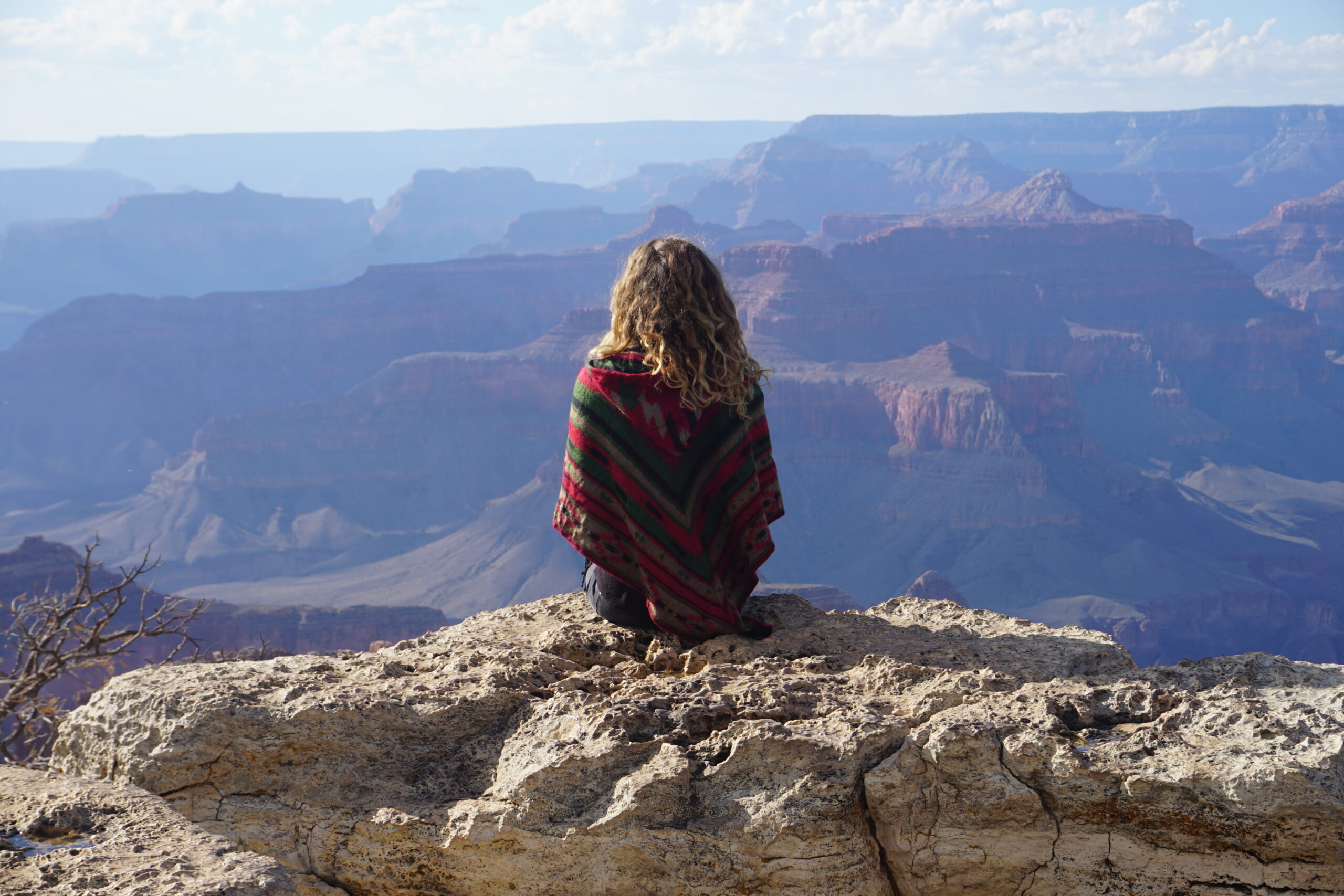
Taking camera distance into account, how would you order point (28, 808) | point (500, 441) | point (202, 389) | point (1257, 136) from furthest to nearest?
point (1257, 136), point (202, 389), point (500, 441), point (28, 808)

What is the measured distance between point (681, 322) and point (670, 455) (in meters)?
0.42

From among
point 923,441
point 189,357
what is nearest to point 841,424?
point 923,441

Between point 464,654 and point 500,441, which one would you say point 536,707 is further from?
point 500,441

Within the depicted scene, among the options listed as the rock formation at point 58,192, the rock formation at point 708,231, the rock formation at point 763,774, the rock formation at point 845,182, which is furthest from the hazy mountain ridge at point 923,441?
the rock formation at point 58,192

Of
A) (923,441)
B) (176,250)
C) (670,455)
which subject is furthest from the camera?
(176,250)

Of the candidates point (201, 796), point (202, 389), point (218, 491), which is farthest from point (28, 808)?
point (202, 389)

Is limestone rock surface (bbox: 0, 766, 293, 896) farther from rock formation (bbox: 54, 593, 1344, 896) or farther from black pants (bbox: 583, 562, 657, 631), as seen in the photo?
black pants (bbox: 583, 562, 657, 631)

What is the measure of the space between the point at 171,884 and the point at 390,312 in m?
78.3

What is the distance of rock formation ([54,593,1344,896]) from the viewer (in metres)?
2.41

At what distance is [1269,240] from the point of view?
8669cm

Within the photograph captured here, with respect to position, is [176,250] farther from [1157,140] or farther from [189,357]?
[1157,140]

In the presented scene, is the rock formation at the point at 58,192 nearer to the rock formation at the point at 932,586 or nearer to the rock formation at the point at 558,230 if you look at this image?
the rock formation at the point at 558,230

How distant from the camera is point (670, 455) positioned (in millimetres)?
3195

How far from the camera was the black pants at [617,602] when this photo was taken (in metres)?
3.40
